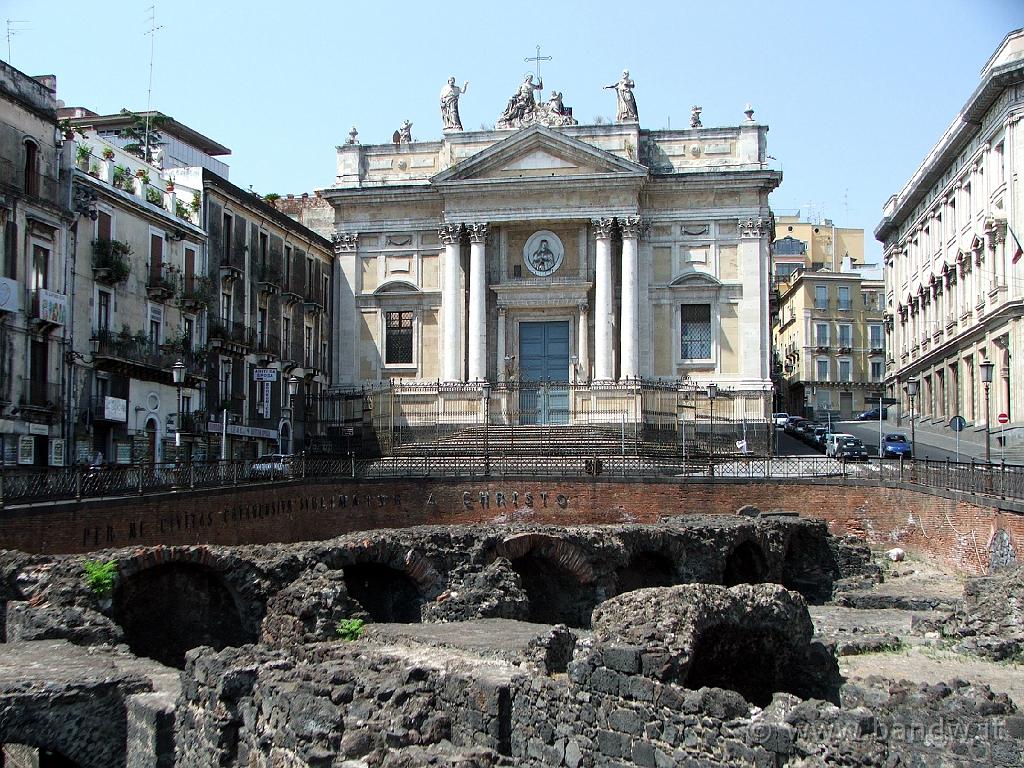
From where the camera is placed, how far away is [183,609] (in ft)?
70.7

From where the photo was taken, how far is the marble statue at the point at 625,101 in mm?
53688

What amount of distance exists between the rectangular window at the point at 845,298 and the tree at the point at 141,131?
52.5 meters

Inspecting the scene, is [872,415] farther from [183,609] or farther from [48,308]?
[183,609]

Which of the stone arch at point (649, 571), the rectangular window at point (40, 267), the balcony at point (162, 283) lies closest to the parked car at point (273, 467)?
the balcony at point (162, 283)

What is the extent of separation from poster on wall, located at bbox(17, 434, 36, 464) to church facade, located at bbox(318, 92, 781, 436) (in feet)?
62.7

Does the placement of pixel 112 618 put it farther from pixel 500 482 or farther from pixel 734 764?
pixel 500 482

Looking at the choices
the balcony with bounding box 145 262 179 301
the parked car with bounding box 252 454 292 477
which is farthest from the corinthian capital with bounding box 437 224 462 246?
the parked car with bounding box 252 454 292 477

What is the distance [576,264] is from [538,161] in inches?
190

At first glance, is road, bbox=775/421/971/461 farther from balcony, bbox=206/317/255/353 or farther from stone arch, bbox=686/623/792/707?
stone arch, bbox=686/623/792/707

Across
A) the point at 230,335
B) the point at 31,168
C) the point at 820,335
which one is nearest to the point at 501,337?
the point at 230,335

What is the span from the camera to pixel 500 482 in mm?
40094

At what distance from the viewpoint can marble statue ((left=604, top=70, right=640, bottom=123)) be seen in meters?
53.7

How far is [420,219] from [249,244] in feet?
27.7

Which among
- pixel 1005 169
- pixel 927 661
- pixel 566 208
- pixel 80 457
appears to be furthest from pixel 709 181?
pixel 927 661
